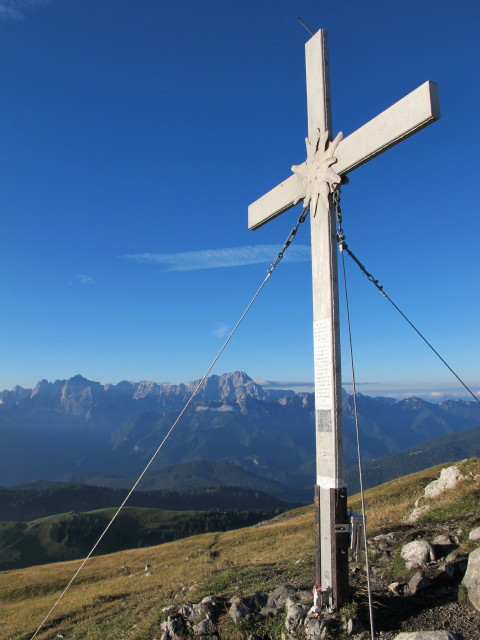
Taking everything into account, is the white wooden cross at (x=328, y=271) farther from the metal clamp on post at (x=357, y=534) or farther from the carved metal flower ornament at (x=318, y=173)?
the metal clamp on post at (x=357, y=534)

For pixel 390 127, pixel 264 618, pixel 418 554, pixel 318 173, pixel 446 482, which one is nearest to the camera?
pixel 390 127

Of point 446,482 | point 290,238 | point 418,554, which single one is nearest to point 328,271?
point 290,238

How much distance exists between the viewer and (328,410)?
8781mm

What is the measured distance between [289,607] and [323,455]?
296cm

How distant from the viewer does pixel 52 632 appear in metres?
13.4

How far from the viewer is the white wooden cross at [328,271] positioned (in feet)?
27.1

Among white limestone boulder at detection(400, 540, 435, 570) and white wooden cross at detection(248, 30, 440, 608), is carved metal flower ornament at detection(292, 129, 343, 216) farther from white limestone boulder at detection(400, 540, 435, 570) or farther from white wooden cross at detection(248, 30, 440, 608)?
white limestone boulder at detection(400, 540, 435, 570)

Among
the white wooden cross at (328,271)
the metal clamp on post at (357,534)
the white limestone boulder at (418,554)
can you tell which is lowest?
the white limestone boulder at (418,554)

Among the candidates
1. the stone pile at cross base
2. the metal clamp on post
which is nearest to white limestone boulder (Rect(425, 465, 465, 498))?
the stone pile at cross base

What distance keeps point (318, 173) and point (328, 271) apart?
88.0 inches

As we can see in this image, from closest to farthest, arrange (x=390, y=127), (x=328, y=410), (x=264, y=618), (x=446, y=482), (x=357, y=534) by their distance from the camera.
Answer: (x=390, y=127) → (x=357, y=534) → (x=328, y=410) → (x=264, y=618) → (x=446, y=482)

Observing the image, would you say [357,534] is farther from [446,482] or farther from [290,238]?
[446,482]

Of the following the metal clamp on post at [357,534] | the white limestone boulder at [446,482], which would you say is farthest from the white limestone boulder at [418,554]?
the white limestone boulder at [446,482]

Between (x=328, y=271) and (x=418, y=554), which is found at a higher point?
(x=328, y=271)
